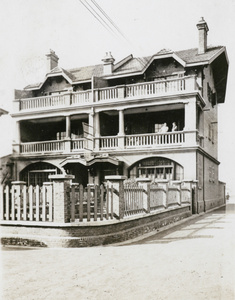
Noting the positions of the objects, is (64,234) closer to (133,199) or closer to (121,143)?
(133,199)

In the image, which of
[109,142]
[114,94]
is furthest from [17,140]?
[114,94]

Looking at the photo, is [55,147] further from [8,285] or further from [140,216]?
A: [8,285]

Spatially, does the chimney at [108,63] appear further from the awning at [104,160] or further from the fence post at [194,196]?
the fence post at [194,196]

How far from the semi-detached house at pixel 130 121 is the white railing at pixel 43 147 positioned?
0.21 ft

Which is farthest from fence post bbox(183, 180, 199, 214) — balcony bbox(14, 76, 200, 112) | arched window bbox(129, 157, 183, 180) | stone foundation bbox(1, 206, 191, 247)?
stone foundation bbox(1, 206, 191, 247)

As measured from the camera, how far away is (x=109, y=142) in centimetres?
2083

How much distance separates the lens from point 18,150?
22766 mm

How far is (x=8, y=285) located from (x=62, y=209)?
2946 millimetres

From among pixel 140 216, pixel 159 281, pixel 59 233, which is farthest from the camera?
pixel 140 216

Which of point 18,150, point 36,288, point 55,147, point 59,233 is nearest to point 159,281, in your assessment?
point 36,288

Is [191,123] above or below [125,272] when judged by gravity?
above

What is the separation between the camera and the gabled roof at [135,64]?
20.1 metres

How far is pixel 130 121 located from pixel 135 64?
466 centimetres

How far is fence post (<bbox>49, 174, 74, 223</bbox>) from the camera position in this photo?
7.82 m
